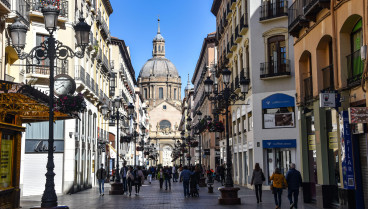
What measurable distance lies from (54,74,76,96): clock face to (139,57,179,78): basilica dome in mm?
147295

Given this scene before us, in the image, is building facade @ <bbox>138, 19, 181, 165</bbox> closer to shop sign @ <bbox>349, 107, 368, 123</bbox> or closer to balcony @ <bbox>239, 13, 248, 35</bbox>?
balcony @ <bbox>239, 13, 248, 35</bbox>

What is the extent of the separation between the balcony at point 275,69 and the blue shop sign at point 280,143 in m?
3.77

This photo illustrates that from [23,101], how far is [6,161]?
9.13 feet

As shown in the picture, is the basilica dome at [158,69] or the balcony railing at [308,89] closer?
the balcony railing at [308,89]

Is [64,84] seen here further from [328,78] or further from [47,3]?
[47,3]

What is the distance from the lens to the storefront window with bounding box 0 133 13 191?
1706 centimetres

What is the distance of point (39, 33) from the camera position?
1091 inches

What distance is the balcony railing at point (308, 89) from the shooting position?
19.1 metres

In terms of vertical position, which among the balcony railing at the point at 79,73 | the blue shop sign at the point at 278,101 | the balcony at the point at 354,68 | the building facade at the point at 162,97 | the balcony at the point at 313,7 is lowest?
the balcony at the point at 354,68

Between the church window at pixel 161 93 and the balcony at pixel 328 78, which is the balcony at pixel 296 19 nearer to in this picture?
the balcony at pixel 328 78

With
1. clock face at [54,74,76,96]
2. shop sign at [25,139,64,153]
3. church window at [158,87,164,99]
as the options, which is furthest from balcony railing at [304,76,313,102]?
church window at [158,87,164,99]

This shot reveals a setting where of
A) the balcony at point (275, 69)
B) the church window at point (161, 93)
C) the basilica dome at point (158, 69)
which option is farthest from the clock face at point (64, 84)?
the basilica dome at point (158, 69)

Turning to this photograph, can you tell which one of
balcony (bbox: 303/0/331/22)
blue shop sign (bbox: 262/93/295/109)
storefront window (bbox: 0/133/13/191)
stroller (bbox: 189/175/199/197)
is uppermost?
balcony (bbox: 303/0/331/22)

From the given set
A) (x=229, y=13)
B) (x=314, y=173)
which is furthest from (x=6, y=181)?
(x=229, y=13)
